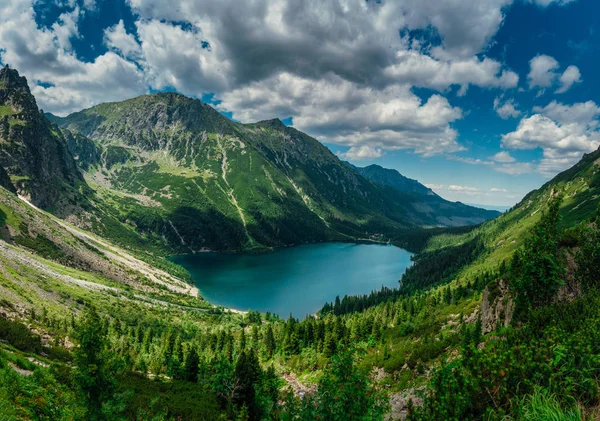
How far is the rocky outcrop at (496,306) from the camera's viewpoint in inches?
1168

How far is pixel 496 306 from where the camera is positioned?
33.7 meters

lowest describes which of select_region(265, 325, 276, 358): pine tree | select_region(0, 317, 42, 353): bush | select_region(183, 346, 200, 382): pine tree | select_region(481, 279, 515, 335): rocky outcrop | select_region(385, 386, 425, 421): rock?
select_region(265, 325, 276, 358): pine tree

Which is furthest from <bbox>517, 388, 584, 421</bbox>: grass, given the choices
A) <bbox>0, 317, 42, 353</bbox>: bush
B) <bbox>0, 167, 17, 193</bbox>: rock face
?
<bbox>0, 167, 17, 193</bbox>: rock face

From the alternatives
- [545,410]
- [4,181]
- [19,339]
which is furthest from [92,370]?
[4,181]

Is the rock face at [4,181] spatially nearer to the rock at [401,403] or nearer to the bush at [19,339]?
the bush at [19,339]

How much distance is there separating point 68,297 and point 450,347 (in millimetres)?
110223

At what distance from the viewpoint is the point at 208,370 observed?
58594 millimetres

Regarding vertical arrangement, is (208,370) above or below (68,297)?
below

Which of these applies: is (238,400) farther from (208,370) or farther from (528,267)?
(528,267)

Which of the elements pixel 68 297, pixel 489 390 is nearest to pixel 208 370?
pixel 489 390

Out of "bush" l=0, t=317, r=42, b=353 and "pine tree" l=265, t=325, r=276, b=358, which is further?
"pine tree" l=265, t=325, r=276, b=358

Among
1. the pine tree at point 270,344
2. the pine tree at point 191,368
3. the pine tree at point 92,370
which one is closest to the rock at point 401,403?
the pine tree at point 92,370

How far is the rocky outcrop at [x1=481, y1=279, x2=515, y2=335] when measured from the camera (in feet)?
97.3

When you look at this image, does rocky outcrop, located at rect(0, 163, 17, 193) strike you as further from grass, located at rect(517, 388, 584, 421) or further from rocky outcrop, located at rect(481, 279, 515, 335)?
grass, located at rect(517, 388, 584, 421)
